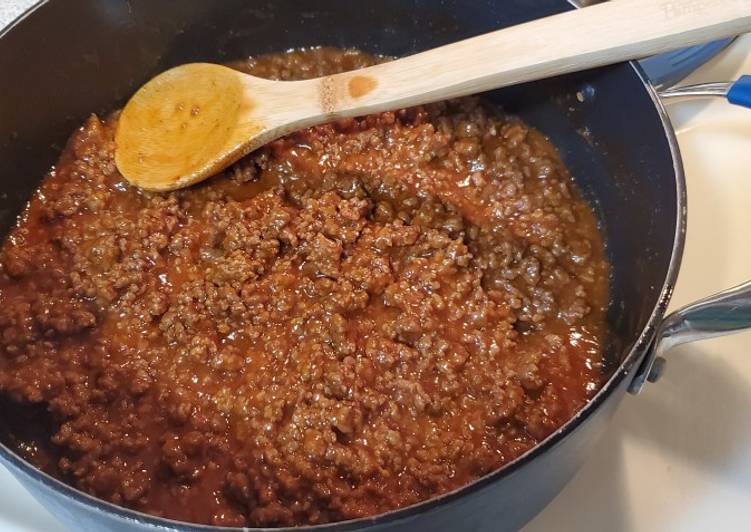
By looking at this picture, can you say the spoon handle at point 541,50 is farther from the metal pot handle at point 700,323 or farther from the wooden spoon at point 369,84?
the metal pot handle at point 700,323

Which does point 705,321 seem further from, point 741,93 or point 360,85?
point 360,85

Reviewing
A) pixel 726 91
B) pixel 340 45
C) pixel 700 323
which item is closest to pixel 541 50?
pixel 726 91

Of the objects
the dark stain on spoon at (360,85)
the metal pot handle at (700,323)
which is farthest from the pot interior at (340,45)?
the dark stain on spoon at (360,85)

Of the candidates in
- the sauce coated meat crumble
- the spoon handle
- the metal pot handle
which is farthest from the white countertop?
the spoon handle

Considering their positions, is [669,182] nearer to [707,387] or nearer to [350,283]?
[707,387]

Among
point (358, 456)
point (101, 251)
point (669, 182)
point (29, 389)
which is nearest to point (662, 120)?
point (669, 182)

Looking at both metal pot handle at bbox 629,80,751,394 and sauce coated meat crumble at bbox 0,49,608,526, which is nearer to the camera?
metal pot handle at bbox 629,80,751,394

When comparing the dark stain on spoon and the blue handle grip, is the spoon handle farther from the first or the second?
the blue handle grip

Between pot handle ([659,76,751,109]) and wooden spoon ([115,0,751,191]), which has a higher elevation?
wooden spoon ([115,0,751,191])
